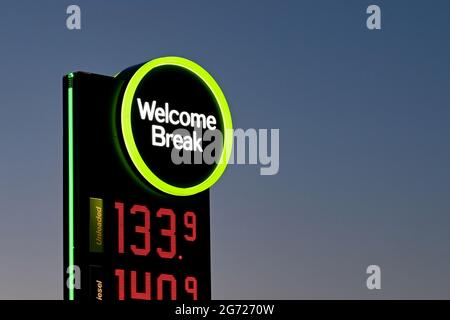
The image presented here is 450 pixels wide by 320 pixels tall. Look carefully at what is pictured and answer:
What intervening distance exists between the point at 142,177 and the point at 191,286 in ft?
6.73

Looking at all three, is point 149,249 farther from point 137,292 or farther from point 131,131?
point 131,131

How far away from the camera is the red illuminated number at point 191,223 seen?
20297mm

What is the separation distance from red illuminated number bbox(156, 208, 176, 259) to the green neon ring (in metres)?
0.34

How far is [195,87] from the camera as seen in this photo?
20.7 meters

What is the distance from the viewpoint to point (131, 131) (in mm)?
19500

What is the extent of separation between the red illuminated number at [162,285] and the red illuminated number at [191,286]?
26 cm

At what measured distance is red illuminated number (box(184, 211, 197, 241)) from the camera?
2030cm

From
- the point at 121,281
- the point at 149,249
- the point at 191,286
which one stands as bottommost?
the point at 191,286

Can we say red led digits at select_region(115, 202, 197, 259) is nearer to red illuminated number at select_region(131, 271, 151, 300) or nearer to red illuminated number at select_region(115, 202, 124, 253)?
red illuminated number at select_region(115, 202, 124, 253)

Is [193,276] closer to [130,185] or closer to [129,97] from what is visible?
[130,185]

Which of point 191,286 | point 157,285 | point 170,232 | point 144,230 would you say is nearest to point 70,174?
point 144,230

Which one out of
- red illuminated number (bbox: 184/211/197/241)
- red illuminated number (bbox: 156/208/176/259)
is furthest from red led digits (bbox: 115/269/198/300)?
red illuminated number (bbox: 184/211/197/241)

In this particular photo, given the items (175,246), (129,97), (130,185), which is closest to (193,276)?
(175,246)
